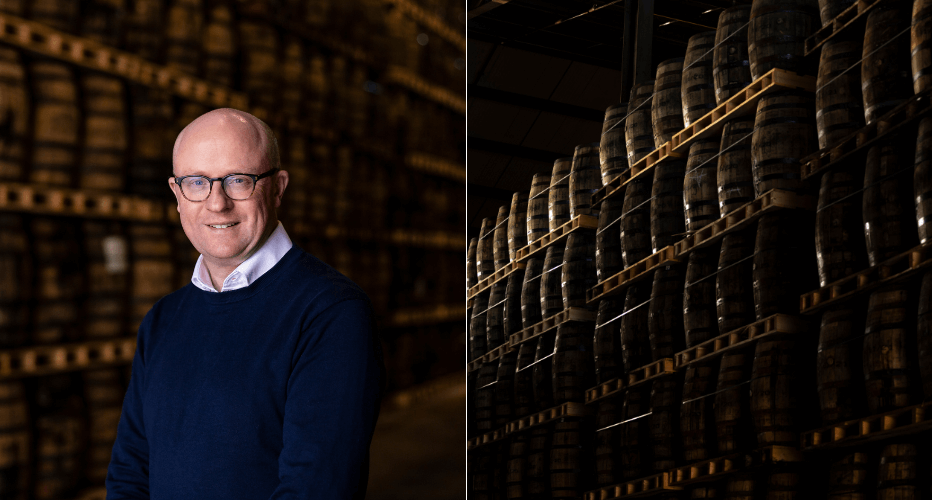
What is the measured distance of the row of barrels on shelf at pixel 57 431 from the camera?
3.47m

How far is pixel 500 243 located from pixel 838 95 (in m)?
3.30

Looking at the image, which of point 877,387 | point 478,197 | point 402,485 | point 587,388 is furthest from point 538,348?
point 877,387

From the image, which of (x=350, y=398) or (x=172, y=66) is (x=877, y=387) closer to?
(x=350, y=398)

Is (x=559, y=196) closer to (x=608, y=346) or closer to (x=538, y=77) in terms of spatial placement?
(x=538, y=77)

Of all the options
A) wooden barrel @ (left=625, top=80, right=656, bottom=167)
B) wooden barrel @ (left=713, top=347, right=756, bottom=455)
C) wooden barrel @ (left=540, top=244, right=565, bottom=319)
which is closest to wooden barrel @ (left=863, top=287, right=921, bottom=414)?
wooden barrel @ (left=713, top=347, right=756, bottom=455)

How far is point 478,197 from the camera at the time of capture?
645 centimetres

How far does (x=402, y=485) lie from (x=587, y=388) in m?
1.95

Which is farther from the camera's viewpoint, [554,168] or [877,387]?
[554,168]

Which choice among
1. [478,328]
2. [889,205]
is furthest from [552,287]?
[889,205]

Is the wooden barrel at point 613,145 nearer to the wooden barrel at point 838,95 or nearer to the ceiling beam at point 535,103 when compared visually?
the ceiling beam at point 535,103

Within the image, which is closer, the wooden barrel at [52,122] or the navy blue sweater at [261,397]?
the navy blue sweater at [261,397]

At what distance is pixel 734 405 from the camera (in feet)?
14.1

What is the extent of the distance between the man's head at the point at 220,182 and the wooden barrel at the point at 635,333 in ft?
10.8

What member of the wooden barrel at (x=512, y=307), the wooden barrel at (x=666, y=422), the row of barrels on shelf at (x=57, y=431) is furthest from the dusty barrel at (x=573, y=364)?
the row of barrels on shelf at (x=57, y=431)
